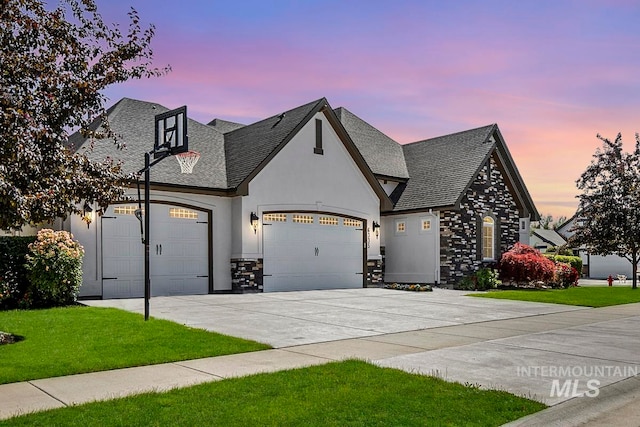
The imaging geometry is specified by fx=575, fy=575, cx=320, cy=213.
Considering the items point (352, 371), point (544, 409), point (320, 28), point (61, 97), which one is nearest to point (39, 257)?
point (61, 97)

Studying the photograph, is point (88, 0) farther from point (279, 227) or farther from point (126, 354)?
point (279, 227)

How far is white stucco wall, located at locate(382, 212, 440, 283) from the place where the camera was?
24.0m

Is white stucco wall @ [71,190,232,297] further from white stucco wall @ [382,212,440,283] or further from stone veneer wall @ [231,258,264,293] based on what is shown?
white stucco wall @ [382,212,440,283]

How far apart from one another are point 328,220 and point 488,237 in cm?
809

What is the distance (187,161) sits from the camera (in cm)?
1888

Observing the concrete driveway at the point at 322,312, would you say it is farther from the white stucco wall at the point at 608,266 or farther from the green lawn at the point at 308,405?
the white stucco wall at the point at 608,266

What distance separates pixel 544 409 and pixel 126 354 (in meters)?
5.61

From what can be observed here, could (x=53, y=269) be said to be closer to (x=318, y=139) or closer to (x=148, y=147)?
(x=148, y=147)

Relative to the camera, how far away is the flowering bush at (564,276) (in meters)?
25.4

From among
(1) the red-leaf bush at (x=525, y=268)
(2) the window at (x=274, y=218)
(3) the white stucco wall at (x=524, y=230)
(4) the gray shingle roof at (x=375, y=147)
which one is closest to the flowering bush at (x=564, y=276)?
(1) the red-leaf bush at (x=525, y=268)

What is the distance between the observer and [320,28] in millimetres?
12453

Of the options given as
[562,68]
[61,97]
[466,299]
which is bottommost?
[466,299]

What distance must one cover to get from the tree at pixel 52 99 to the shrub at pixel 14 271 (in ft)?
16.3

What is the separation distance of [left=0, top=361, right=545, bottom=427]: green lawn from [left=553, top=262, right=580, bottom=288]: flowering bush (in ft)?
68.0
